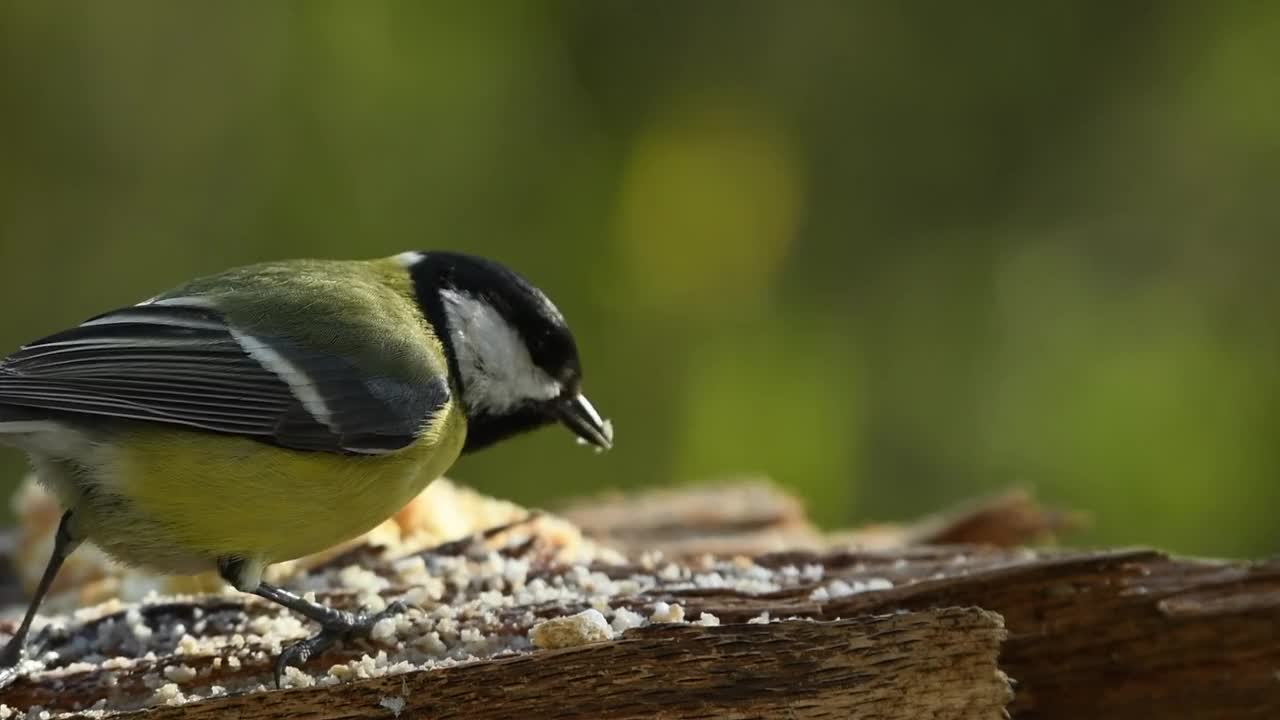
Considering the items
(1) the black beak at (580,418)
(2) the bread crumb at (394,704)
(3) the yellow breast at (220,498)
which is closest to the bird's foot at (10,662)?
(3) the yellow breast at (220,498)

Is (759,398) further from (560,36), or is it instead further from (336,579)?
(336,579)

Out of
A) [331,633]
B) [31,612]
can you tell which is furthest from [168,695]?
[31,612]

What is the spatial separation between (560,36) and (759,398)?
91cm

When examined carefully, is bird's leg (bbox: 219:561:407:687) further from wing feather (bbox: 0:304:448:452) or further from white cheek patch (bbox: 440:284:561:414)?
white cheek patch (bbox: 440:284:561:414)

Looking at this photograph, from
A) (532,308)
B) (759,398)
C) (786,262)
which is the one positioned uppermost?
(786,262)

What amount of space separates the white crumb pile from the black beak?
169mm

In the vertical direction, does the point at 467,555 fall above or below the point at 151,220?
below

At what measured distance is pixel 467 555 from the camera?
1.42 metres

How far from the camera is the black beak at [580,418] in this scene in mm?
1506

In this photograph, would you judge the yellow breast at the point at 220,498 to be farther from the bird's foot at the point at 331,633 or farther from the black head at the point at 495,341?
the black head at the point at 495,341

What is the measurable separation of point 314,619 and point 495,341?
395 mm

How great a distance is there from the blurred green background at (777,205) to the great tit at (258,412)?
3.78ft

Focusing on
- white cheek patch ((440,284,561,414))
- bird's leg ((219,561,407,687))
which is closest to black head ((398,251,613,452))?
white cheek patch ((440,284,561,414))

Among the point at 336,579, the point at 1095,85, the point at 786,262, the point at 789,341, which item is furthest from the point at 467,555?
the point at 1095,85
